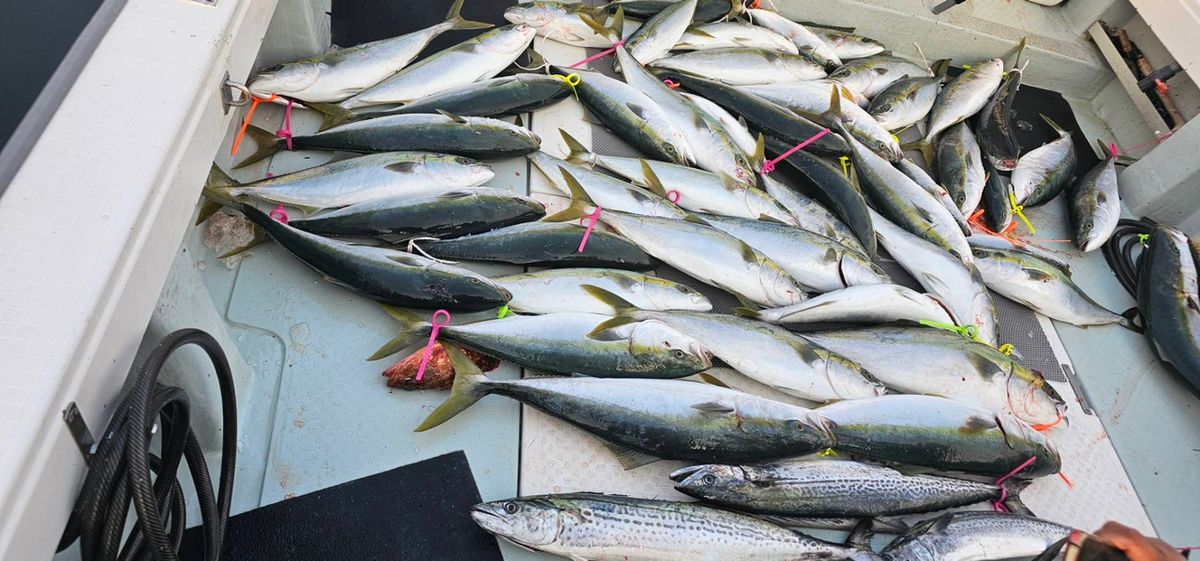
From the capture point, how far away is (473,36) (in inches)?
138

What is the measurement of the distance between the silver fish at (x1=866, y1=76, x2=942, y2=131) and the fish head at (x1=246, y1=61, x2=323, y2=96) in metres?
2.90

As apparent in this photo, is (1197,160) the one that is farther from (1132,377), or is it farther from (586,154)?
(586,154)

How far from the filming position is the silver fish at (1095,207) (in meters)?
3.36

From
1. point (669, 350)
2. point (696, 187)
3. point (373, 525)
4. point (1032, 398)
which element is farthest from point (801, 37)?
point (373, 525)

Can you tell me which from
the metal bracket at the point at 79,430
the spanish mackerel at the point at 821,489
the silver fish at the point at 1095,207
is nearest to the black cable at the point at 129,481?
the metal bracket at the point at 79,430

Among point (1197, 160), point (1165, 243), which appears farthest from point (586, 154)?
point (1197, 160)

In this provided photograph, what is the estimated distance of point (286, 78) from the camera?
2809mm

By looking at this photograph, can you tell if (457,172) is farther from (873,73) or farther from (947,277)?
(873,73)

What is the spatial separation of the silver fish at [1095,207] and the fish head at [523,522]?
318 cm

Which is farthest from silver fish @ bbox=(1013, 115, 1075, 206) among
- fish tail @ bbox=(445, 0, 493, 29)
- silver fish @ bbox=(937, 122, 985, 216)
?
fish tail @ bbox=(445, 0, 493, 29)

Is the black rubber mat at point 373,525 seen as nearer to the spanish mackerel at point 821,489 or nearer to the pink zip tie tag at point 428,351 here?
the pink zip tie tag at point 428,351

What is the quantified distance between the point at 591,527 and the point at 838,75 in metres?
2.99

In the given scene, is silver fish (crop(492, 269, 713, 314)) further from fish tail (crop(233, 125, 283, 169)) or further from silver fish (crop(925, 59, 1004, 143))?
silver fish (crop(925, 59, 1004, 143))

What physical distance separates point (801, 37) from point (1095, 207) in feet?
6.01
